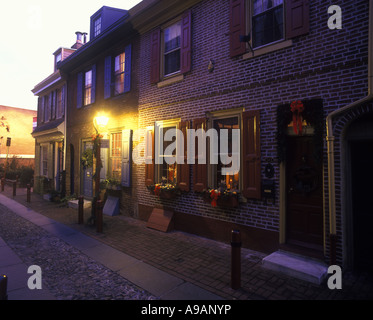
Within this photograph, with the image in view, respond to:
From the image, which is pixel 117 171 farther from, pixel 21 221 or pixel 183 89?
pixel 183 89

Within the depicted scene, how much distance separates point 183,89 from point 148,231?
432 centimetres

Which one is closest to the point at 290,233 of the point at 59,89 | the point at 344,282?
the point at 344,282

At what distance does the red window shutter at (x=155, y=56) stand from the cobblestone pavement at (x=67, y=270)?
18.4ft

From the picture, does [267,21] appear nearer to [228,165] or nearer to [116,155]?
[228,165]

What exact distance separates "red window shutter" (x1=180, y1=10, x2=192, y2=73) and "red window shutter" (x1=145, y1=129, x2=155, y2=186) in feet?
7.56

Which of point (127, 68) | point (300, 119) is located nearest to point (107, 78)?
point (127, 68)

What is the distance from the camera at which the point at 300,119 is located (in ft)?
16.1

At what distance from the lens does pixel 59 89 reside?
585 inches

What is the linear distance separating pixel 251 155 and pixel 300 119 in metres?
A: 1.26

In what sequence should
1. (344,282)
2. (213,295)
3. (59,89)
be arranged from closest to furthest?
1. (213,295)
2. (344,282)
3. (59,89)

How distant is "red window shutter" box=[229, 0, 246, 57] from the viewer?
586 cm

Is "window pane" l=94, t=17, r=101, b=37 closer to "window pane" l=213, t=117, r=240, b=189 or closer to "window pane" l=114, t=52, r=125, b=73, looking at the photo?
"window pane" l=114, t=52, r=125, b=73

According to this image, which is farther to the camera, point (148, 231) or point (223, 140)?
point (148, 231)
